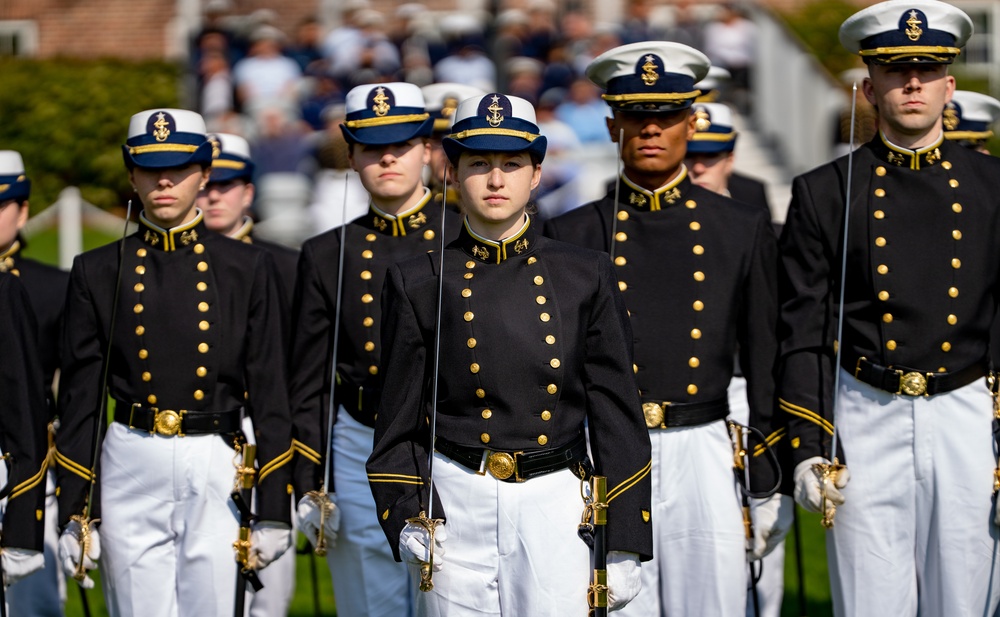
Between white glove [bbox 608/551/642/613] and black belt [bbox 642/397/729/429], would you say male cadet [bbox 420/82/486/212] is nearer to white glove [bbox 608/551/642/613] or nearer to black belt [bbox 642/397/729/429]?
black belt [bbox 642/397/729/429]

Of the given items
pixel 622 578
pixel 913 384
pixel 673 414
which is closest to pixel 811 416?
pixel 913 384

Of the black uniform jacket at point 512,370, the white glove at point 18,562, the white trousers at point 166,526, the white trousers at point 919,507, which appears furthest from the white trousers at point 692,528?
the white glove at point 18,562

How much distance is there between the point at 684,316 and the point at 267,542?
74.9 inches

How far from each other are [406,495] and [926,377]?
208 cm

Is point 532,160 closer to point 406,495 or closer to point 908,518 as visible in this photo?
point 406,495

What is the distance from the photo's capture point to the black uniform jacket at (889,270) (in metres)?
6.33

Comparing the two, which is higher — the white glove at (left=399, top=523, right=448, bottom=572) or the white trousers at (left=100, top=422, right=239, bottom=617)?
the white glove at (left=399, top=523, right=448, bottom=572)

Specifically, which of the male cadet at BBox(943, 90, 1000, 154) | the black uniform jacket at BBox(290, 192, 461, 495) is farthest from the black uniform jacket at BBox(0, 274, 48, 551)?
the male cadet at BBox(943, 90, 1000, 154)

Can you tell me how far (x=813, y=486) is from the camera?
20.4ft

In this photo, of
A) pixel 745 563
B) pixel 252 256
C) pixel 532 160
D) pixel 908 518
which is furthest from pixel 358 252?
pixel 908 518

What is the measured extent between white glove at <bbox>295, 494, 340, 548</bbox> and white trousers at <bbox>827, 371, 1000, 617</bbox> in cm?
199

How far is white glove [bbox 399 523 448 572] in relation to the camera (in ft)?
17.6

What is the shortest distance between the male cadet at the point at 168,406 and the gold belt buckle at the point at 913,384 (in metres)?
2.45

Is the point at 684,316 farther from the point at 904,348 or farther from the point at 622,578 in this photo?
the point at 622,578
